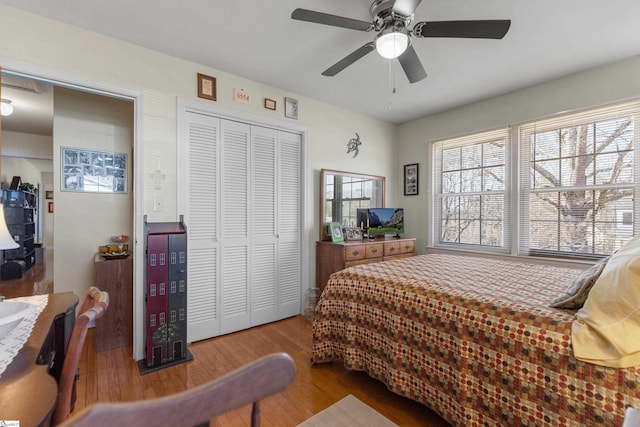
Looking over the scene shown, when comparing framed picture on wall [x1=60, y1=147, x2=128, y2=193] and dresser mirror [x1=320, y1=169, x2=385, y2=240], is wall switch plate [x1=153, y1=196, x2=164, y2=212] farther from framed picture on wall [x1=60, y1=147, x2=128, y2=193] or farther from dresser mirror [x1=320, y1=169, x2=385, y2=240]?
dresser mirror [x1=320, y1=169, x2=385, y2=240]

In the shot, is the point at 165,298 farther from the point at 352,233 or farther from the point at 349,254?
the point at 352,233

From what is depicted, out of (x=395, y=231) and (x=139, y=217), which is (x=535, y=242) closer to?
(x=395, y=231)

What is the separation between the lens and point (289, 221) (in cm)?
341

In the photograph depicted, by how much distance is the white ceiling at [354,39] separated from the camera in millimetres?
1929

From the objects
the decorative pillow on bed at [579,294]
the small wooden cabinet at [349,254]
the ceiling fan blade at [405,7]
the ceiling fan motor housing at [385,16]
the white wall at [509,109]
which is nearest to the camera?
the decorative pillow on bed at [579,294]

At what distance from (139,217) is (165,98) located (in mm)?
1083

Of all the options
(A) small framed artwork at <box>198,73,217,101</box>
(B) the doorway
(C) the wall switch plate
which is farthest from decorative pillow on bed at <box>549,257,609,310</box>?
(B) the doorway

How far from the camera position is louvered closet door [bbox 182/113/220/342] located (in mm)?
2707

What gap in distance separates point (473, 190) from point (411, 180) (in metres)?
0.89

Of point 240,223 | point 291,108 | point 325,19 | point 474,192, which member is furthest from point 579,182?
point 240,223

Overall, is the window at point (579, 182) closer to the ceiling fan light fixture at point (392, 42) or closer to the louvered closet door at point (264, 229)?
the ceiling fan light fixture at point (392, 42)

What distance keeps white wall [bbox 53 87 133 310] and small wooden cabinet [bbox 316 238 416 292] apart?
2.26 metres

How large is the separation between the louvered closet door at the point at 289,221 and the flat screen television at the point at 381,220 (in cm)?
98

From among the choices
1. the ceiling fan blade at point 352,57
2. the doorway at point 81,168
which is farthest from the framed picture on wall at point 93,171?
the ceiling fan blade at point 352,57
